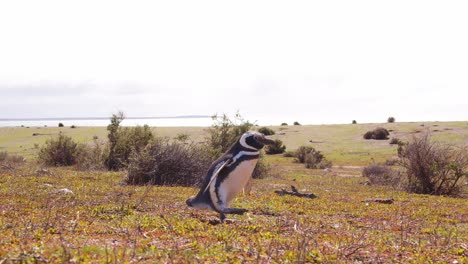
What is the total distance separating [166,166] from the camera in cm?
1727

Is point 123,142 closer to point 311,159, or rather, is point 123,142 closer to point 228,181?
point 311,159

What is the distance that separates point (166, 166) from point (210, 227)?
940 cm

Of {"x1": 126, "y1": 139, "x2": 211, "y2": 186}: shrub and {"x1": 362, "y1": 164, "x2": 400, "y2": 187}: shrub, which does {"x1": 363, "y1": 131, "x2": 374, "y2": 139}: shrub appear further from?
{"x1": 126, "y1": 139, "x2": 211, "y2": 186}: shrub

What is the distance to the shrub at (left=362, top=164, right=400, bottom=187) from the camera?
67.1ft

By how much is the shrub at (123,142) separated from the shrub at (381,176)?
10.4 m

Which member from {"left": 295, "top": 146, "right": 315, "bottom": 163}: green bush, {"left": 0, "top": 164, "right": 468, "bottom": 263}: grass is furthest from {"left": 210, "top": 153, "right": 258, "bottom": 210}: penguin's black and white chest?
{"left": 295, "top": 146, "right": 315, "bottom": 163}: green bush

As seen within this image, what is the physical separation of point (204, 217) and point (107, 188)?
572 centimetres

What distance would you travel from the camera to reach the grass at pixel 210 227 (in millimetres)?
5949

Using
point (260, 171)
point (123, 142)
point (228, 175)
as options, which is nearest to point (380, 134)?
point (260, 171)

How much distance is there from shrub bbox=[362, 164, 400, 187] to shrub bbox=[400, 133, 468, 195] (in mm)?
1267

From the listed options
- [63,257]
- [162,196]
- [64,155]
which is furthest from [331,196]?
[64,155]

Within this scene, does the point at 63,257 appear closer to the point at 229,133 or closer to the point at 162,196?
the point at 162,196

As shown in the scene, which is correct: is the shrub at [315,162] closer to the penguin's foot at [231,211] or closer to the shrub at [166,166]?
the shrub at [166,166]

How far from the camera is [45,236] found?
6.70 meters
